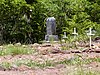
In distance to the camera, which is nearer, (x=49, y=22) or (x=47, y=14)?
(x=49, y=22)

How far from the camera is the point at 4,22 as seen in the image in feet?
60.4

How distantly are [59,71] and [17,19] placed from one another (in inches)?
526

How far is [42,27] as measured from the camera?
18.9m

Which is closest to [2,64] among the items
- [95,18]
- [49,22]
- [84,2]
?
[49,22]

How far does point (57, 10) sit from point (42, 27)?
45.5 inches

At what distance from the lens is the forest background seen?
18120 millimetres

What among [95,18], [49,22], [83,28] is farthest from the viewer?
[95,18]

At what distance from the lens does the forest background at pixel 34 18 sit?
59.4 feet

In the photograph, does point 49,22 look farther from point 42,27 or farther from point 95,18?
point 95,18

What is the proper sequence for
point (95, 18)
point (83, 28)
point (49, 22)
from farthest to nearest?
point (95, 18)
point (83, 28)
point (49, 22)

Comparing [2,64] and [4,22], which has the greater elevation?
[2,64]

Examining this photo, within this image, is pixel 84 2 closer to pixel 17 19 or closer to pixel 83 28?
pixel 83 28

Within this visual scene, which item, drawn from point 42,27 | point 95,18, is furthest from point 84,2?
point 42,27

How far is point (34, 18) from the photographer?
18.8 metres
